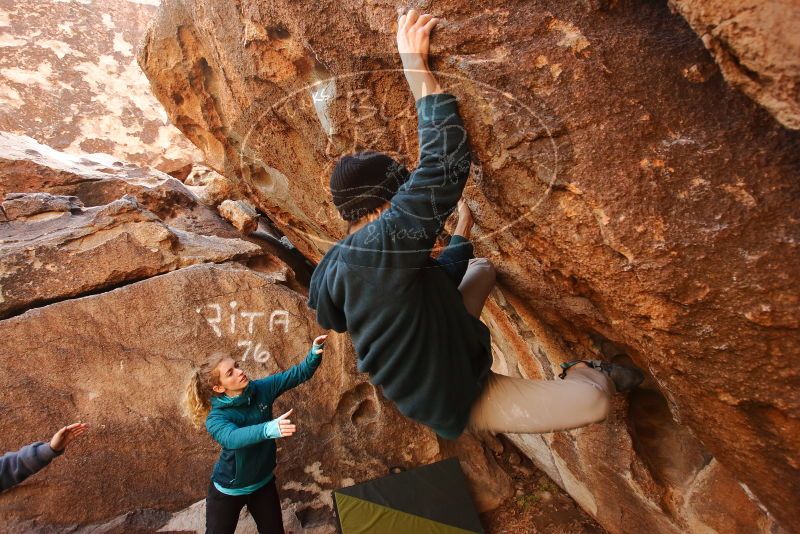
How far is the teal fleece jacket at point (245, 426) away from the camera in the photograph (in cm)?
205

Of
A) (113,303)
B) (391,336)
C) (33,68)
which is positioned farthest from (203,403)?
(33,68)

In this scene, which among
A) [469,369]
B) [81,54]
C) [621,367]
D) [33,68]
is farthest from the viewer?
[81,54]

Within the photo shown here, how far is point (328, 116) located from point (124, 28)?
640 inches

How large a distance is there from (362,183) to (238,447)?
1.36 m

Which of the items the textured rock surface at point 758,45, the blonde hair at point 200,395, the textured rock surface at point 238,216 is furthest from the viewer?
the textured rock surface at point 238,216

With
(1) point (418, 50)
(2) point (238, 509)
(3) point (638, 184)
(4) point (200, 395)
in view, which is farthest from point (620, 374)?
(4) point (200, 395)

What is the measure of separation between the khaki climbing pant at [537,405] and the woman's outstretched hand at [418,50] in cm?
102

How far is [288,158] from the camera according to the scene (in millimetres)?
3090

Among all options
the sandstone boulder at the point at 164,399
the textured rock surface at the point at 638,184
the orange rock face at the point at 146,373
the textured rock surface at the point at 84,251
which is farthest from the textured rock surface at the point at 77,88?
the textured rock surface at the point at 638,184

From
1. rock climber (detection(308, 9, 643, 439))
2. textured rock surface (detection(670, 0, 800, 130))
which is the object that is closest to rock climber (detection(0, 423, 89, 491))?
rock climber (detection(308, 9, 643, 439))

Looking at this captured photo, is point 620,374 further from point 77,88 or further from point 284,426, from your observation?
point 77,88

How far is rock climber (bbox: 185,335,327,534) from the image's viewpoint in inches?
85.5

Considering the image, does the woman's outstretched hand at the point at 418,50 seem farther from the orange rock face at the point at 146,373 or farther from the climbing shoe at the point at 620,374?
the orange rock face at the point at 146,373

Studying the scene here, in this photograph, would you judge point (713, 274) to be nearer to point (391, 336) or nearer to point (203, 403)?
point (391, 336)
